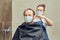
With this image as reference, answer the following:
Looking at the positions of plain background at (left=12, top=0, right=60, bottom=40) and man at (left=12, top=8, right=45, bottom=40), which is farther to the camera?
plain background at (left=12, top=0, right=60, bottom=40)

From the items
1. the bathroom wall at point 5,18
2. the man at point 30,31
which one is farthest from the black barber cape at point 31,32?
the bathroom wall at point 5,18

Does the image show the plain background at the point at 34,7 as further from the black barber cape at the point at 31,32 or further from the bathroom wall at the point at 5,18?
the black barber cape at the point at 31,32

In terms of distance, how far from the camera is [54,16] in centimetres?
413

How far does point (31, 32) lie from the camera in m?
2.46

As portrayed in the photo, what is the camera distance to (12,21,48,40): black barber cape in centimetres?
244

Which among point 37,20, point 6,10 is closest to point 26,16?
point 37,20

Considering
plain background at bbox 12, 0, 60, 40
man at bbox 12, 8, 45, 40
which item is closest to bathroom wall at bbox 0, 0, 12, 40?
plain background at bbox 12, 0, 60, 40

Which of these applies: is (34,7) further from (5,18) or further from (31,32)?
(31,32)

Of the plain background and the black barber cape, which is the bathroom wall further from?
the black barber cape

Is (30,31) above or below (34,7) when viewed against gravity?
below

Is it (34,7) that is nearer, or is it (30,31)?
(30,31)

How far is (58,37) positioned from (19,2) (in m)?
0.94

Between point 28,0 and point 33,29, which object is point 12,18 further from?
point 33,29

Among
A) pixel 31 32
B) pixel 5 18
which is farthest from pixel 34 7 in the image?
pixel 31 32
